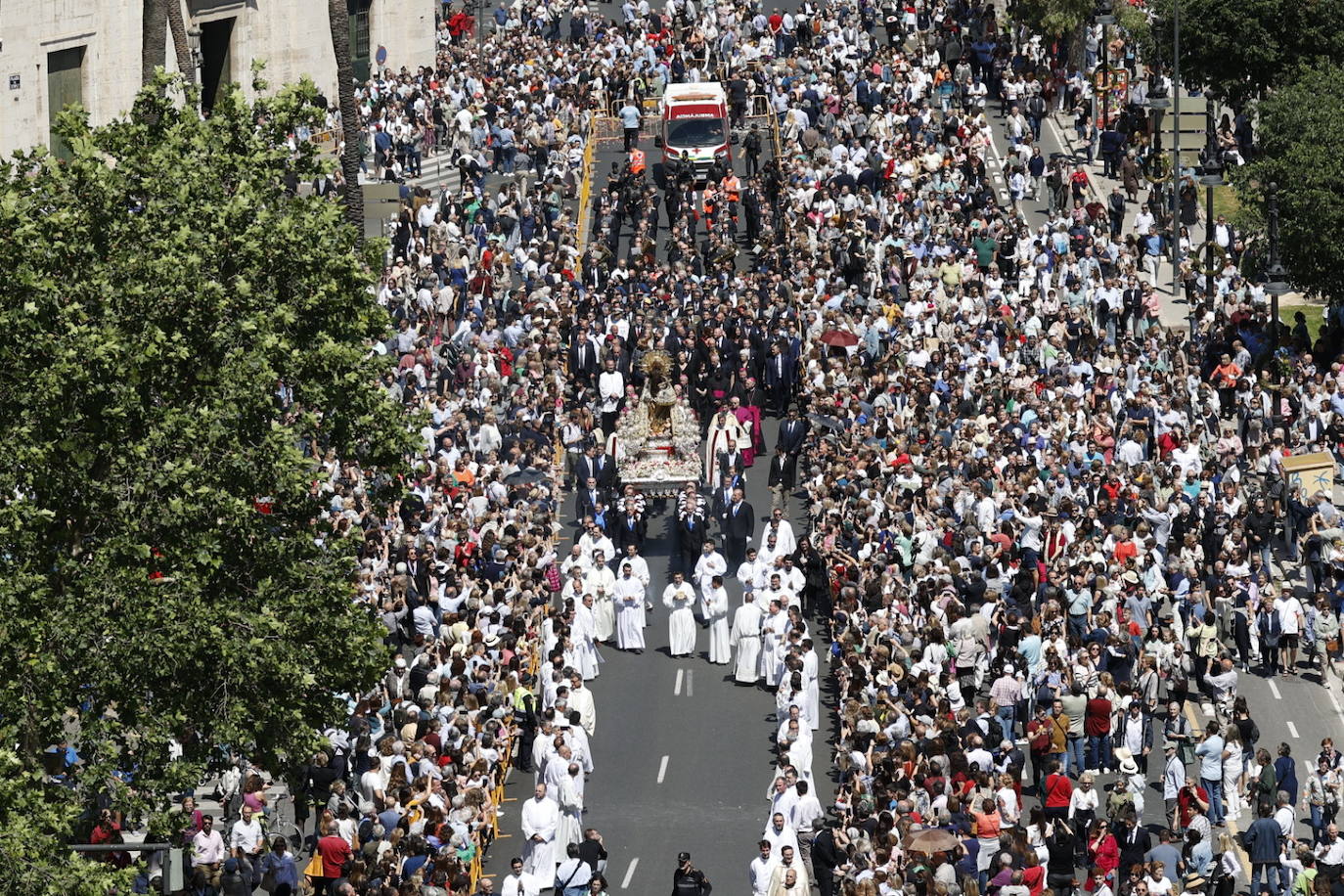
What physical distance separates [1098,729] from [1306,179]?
1781 centimetres

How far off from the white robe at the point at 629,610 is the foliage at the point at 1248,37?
76.2 ft

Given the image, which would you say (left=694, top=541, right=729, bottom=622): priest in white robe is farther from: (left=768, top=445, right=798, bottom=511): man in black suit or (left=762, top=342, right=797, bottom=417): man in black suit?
(left=762, top=342, right=797, bottom=417): man in black suit

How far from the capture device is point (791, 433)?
135 feet

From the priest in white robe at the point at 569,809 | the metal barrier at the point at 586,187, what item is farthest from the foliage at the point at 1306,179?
the priest in white robe at the point at 569,809

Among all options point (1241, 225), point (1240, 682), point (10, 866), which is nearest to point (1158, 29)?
point (1241, 225)

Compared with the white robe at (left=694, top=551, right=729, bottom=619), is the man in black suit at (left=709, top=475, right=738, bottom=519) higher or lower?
higher

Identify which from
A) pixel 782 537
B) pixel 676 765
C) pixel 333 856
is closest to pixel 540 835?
pixel 333 856

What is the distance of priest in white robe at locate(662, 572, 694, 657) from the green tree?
8.77m

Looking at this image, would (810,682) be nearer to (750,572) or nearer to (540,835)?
(750,572)

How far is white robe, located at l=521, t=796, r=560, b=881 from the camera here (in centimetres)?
2977

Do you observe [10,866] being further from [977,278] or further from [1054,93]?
[1054,93]

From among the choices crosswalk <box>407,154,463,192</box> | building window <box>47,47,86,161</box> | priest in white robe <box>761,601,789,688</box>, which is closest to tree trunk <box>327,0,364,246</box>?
crosswalk <box>407,154,463,192</box>

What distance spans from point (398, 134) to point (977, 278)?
17.5m

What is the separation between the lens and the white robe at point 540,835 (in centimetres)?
2977
